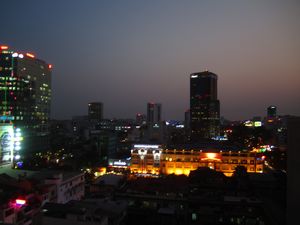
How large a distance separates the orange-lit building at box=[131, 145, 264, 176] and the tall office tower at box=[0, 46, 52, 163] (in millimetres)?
16346

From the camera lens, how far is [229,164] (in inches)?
1180

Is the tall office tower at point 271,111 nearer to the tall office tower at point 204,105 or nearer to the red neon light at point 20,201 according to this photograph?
the tall office tower at point 204,105

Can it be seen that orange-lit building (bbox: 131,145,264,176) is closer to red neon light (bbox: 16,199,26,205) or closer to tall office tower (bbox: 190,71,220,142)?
red neon light (bbox: 16,199,26,205)

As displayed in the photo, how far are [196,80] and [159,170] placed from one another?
63288 mm

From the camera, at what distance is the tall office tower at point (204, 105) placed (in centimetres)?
7744

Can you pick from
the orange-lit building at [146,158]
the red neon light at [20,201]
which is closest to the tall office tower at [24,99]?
the orange-lit building at [146,158]

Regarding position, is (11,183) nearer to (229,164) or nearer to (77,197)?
(77,197)

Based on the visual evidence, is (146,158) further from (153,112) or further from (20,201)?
(153,112)

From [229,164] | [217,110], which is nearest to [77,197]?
[229,164]

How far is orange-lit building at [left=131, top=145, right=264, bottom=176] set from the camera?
29781mm

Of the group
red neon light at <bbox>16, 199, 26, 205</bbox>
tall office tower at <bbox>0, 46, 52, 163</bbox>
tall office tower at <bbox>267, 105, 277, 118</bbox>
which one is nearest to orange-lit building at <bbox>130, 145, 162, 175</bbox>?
tall office tower at <bbox>0, 46, 52, 163</bbox>

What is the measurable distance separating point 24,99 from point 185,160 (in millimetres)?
24375

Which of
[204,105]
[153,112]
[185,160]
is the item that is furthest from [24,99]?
[153,112]

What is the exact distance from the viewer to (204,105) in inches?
3312
